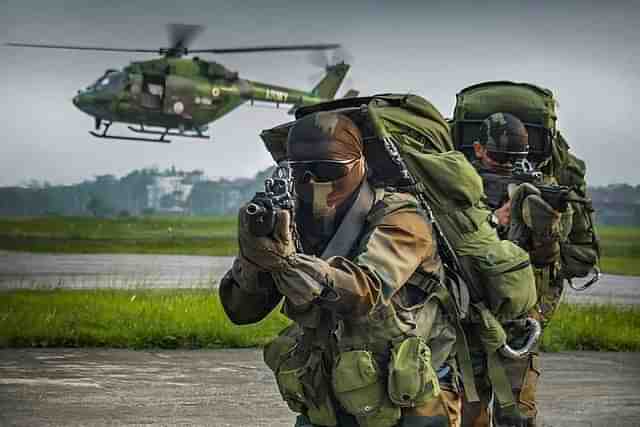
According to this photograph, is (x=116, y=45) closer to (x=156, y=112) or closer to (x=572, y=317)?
(x=156, y=112)

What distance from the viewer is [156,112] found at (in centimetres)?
3247

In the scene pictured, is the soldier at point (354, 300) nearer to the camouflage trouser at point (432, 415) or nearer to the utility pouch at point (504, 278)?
the camouflage trouser at point (432, 415)

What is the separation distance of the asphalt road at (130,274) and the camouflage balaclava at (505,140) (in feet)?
35.1

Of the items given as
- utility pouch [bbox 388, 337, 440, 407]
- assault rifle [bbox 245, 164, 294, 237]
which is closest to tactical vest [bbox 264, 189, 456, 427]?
utility pouch [bbox 388, 337, 440, 407]

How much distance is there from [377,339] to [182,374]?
573 cm

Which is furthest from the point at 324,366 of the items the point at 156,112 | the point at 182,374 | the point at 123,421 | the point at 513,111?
the point at 156,112

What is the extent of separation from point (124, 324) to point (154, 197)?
35.0m

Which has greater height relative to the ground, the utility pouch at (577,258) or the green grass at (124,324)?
the utility pouch at (577,258)

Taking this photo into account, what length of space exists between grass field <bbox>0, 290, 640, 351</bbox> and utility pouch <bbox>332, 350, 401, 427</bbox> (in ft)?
23.9

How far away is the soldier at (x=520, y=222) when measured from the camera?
18.2 ft

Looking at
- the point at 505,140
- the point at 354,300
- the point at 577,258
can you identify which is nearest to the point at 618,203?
the point at 577,258

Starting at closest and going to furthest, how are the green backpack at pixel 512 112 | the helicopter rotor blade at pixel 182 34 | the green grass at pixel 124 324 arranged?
the green backpack at pixel 512 112 → the green grass at pixel 124 324 → the helicopter rotor blade at pixel 182 34

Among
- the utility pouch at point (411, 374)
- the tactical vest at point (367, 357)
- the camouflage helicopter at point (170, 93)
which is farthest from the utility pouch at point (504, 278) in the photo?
the camouflage helicopter at point (170, 93)

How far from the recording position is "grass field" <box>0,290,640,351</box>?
1111cm
